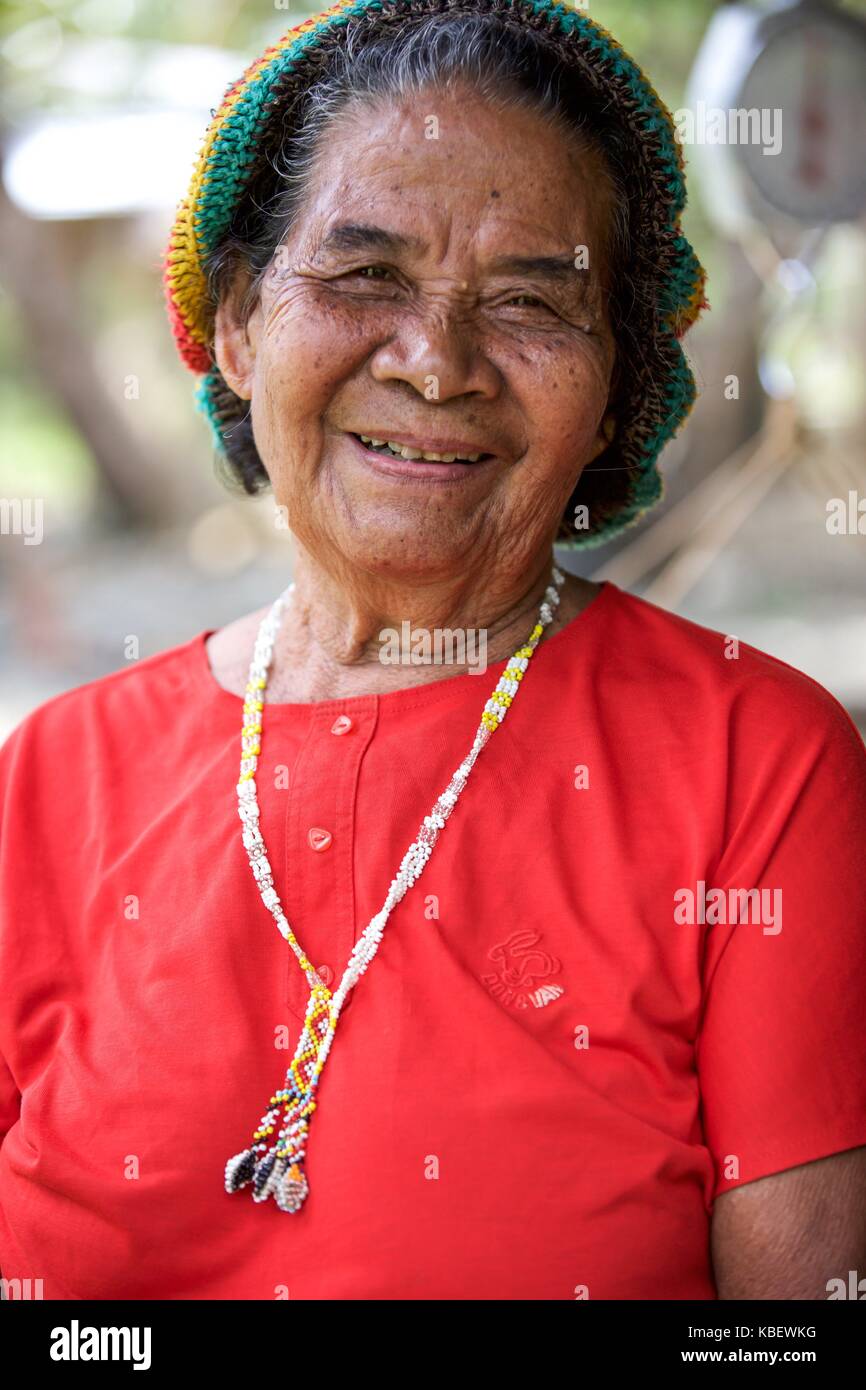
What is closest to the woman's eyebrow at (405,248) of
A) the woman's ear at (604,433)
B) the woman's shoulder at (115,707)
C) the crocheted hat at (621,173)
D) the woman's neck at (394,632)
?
the crocheted hat at (621,173)

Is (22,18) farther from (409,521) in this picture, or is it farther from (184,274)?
(409,521)

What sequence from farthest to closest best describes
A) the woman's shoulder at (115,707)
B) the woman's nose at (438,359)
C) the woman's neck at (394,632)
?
the woman's shoulder at (115,707) < the woman's neck at (394,632) < the woman's nose at (438,359)

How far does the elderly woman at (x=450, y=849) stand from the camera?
1.61m

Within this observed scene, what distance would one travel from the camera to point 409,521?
1.78 metres

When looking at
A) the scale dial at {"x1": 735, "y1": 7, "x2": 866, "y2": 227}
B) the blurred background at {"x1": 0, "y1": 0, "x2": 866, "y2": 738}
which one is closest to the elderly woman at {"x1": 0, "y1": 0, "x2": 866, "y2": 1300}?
the blurred background at {"x1": 0, "y1": 0, "x2": 866, "y2": 738}

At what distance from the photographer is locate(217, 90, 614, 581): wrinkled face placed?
68.0 inches

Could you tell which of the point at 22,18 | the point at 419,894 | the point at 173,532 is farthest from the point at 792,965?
the point at 173,532

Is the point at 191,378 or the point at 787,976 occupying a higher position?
the point at 191,378

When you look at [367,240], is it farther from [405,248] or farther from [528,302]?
[528,302]

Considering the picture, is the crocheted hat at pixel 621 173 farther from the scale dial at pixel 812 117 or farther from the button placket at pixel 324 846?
the scale dial at pixel 812 117

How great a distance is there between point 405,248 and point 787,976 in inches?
40.8

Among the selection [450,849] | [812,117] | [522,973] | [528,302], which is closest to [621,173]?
[528,302]

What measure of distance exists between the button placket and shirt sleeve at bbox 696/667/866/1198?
19.0 inches

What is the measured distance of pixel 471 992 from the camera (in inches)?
66.1
